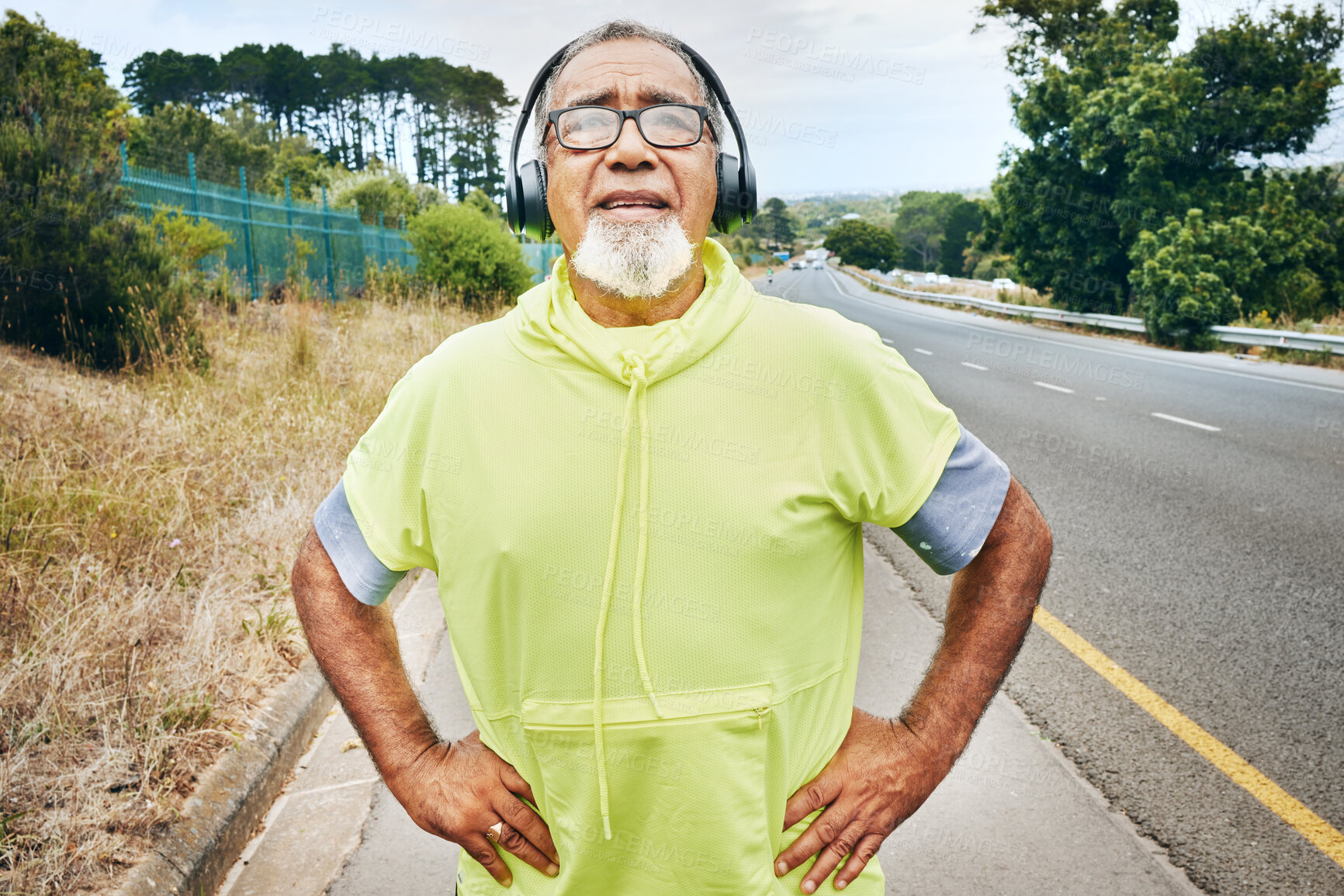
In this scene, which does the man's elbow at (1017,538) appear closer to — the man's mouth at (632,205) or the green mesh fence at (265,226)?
the man's mouth at (632,205)

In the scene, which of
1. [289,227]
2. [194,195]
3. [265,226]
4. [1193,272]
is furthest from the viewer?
[1193,272]

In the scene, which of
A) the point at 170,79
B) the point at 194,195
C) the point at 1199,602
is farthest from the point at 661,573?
the point at 170,79

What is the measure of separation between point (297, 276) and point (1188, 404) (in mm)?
12828

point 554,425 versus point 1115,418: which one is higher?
point 554,425

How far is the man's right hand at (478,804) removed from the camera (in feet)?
4.68

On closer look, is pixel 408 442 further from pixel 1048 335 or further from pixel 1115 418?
pixel 1048 335

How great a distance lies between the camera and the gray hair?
1.68 m

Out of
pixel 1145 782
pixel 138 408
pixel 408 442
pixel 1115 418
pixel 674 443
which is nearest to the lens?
pixel 674 443

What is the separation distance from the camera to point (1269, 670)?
3.91 metres

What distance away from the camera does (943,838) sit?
2900mm

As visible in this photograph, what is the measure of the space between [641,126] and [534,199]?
0.38m

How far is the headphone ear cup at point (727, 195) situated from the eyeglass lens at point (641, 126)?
259mm

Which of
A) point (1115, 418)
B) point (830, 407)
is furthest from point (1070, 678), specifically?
point (1115, 418)

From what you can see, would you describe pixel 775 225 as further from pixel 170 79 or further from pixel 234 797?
pixel 234 797
